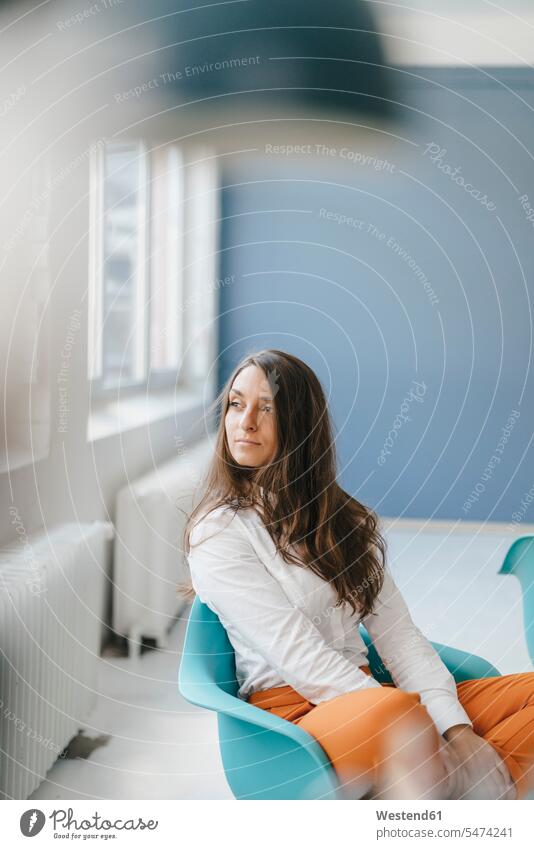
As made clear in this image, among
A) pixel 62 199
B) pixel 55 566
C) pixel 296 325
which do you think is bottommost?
pixel 55 566

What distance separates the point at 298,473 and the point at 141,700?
2.22ft

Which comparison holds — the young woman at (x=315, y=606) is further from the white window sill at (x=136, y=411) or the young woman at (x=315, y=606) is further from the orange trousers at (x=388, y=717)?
the white window sill at (x=136, y=411)

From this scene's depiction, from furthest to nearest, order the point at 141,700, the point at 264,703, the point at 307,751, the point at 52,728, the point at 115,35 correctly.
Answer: the point at 141,700, the point at 52,728, the point at 115,35, the point at 264,703, the point at 307,751

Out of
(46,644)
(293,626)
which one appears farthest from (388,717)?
(46,644)

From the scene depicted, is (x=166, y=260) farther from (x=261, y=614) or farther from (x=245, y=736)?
(x=245, y=736)

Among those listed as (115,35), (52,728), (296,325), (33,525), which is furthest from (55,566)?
(115,35)

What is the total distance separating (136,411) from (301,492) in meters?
0.53

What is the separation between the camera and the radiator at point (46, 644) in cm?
126

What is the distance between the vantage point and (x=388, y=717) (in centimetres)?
98

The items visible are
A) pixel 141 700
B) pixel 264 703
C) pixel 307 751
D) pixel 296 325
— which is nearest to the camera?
pixel 307 751

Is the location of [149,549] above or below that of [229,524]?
below

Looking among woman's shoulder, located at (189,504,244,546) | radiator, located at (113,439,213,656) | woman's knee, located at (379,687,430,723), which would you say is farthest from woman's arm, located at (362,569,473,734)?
radiator, located at (113,439,213,656)

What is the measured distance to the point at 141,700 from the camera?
1.62 metres
